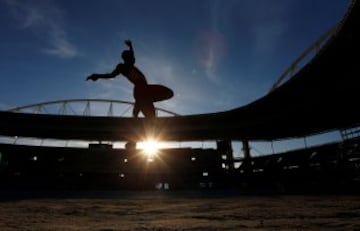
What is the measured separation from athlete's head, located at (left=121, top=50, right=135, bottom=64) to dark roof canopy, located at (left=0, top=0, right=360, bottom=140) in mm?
2405

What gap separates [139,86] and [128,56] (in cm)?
94

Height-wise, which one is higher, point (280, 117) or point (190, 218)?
point (280, 117)

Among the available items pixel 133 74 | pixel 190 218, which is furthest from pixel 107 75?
pixel 190 218

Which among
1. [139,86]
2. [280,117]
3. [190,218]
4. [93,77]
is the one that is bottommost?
[190,218]

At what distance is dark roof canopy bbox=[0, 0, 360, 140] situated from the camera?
38.4 ft

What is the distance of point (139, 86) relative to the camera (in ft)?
26.5

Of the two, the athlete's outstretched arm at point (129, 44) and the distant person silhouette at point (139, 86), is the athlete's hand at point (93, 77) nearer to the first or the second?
the distant person silhouette at point (139, 86)

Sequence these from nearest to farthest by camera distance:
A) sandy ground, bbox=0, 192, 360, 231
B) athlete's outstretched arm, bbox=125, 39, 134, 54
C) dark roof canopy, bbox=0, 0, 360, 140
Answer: sandy ground, bbox=0, 192, 360, 231
athlete's outstretched arm, bbox=125, 39, 134, 54
dark roof canopy, bbox=0, 0, 360, 140

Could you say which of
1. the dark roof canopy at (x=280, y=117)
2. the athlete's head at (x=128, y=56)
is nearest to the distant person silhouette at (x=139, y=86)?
the athlete's head at (x=128, y=56)

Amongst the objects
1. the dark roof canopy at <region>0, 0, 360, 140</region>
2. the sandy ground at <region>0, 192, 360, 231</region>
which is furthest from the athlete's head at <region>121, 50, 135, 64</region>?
the sandy ground at <region>0, 192, 360, 231</region>

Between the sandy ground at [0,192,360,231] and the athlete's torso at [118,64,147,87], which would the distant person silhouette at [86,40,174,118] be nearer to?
the athlete's torso at [118,64,147,87]

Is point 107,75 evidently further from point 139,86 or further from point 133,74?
point 139,86

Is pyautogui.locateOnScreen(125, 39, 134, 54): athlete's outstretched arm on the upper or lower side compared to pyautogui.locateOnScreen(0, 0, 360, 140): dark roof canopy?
lower

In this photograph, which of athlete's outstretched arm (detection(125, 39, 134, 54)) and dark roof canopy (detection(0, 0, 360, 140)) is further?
dark roof canopy (detection(0, 0, 360, 140))
